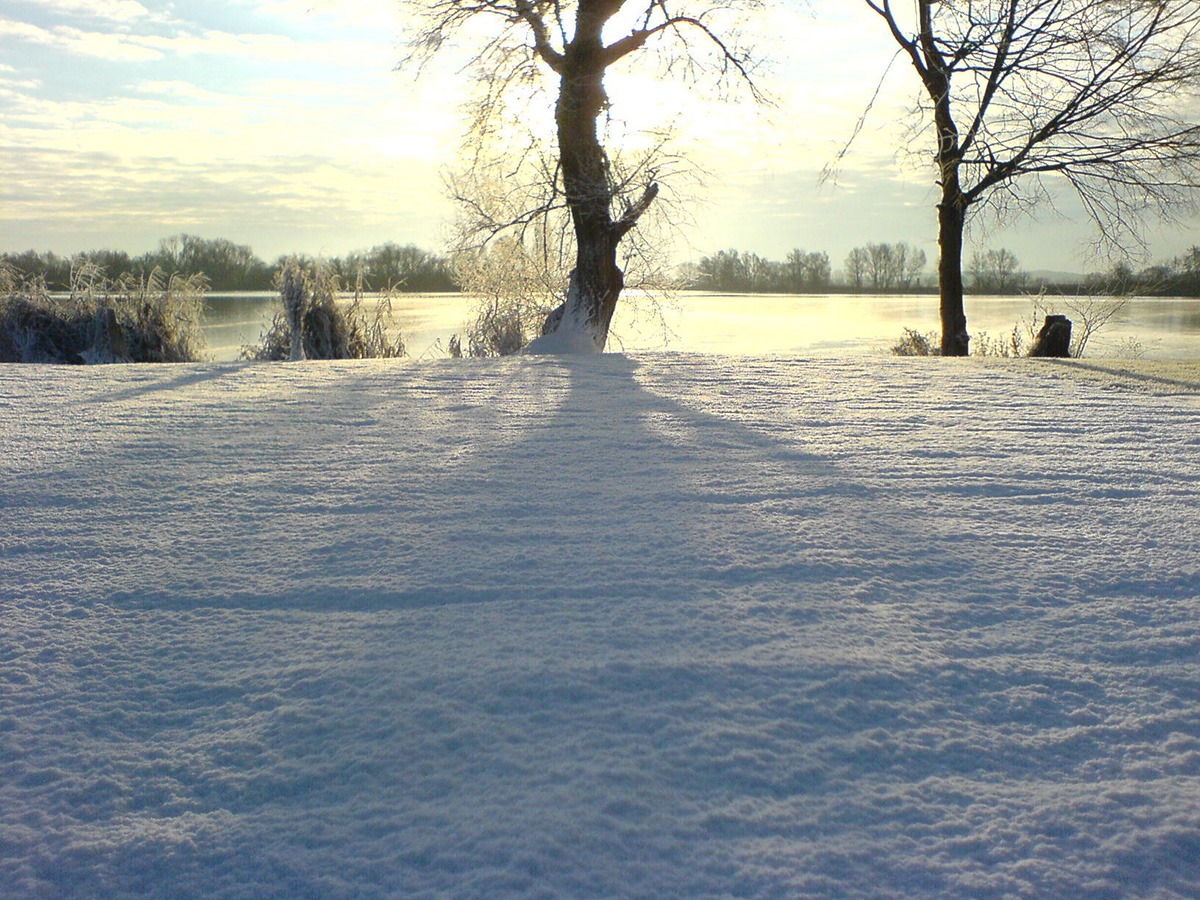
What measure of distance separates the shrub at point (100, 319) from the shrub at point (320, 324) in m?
0.76

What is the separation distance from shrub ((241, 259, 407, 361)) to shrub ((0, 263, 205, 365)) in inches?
30.0

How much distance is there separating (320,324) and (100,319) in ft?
7.02

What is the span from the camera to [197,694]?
4.23ft

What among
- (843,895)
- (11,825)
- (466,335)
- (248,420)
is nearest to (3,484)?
(248,420)

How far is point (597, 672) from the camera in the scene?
4.28 feet

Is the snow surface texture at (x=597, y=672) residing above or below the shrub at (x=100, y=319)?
below

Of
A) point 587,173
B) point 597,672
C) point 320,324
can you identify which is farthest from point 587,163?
point 597,672

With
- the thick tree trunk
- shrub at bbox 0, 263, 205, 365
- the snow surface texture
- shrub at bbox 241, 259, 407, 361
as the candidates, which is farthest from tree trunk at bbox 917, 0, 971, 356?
shrub at bbox 0, 263, 205, 365

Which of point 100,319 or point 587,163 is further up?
point 587,163

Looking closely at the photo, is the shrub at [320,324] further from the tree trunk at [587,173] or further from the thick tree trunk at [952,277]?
the thick tree trunk at [952,277]

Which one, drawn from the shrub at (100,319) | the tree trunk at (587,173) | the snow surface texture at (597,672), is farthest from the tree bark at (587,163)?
the snow surface texture at (597,672)

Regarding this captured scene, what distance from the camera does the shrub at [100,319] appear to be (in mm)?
8266

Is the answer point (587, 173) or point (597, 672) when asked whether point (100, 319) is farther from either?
point (597, 672)

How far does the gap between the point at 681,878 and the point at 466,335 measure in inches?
412
